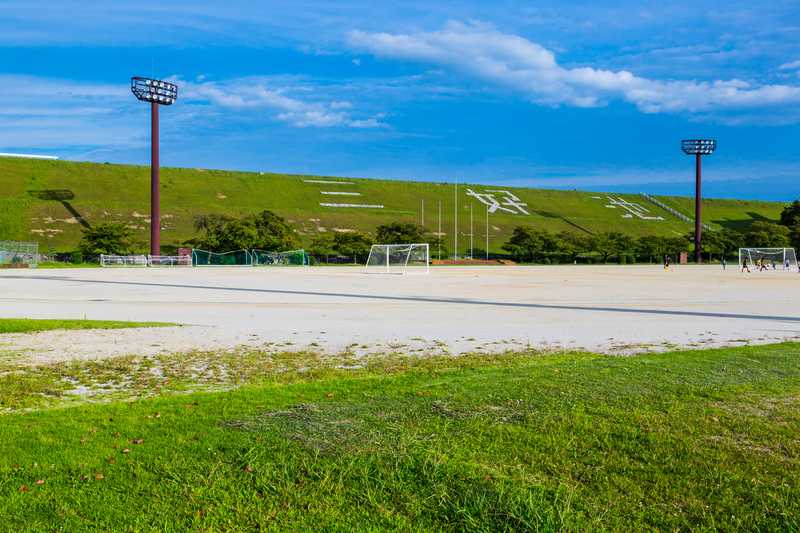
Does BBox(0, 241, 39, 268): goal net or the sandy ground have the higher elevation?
BBox(0, 241, 39, 268): goal net

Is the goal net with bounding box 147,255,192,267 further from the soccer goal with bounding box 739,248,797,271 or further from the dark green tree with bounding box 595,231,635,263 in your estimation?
the soccer goal with bounding box 739,248,797,271

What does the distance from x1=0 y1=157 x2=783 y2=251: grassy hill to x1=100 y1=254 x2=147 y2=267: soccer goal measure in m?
31.0

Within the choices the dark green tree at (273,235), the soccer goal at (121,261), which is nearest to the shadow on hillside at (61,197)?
the dark green tree at (273,235)

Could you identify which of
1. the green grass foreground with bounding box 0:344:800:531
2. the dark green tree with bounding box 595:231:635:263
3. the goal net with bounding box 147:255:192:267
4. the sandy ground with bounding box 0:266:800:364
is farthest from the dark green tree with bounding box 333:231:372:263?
the green grass foreground with bounding box 0:344:800:531

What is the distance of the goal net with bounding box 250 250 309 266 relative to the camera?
83062 mm

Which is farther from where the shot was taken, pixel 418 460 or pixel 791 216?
pixel 791 216

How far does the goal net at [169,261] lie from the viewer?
249 feet

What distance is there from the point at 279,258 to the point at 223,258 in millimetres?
6780

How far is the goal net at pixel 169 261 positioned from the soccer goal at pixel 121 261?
30.4 inches

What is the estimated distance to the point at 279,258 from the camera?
84.5 m

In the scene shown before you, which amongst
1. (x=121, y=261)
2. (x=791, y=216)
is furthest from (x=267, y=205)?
(x=791, y=216)

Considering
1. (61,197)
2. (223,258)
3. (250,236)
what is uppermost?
(61,197)

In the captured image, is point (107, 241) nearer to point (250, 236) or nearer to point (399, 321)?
point (250, 236)

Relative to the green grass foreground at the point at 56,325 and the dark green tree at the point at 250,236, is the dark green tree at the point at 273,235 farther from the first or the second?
the green grass foreground at the point at 56,325
